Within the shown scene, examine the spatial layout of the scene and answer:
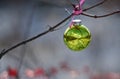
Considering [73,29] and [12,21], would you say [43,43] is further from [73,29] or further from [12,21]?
[73,29]

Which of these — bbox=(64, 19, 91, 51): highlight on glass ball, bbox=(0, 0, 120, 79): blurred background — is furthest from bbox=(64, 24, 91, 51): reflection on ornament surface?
bbox=(0, 0, 120, 79): blurred background

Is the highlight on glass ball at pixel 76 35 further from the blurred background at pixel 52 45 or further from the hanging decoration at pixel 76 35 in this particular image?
the blurred background at pixel 52 45

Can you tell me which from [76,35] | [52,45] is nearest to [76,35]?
[76,35]

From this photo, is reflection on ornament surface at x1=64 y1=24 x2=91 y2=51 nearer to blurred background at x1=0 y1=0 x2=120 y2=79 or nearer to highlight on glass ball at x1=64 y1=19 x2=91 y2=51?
highlight on glass ball at x1=64 y1=19 x2=91 y2=51

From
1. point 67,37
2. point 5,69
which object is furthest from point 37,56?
point 67,37

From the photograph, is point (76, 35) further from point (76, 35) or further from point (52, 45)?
point (52, 45)

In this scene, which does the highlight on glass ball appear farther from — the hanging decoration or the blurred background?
the blurred background

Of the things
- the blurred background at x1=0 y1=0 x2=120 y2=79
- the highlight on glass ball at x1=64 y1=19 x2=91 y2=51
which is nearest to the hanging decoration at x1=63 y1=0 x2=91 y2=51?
the highlight on glass ball at x1=64 y1=19 x2=91 y2=51

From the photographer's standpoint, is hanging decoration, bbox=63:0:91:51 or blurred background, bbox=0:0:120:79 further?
blurred background, bbox=0:0:120:79

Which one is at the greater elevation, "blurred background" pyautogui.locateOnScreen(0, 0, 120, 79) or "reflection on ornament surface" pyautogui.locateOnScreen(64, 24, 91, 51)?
"blurred background" pyautogui.locateOnScreen(0, 0, 120, 79)

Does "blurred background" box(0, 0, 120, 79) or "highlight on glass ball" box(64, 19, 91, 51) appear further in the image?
"blurred background" box(0, 0, 120, 79)
